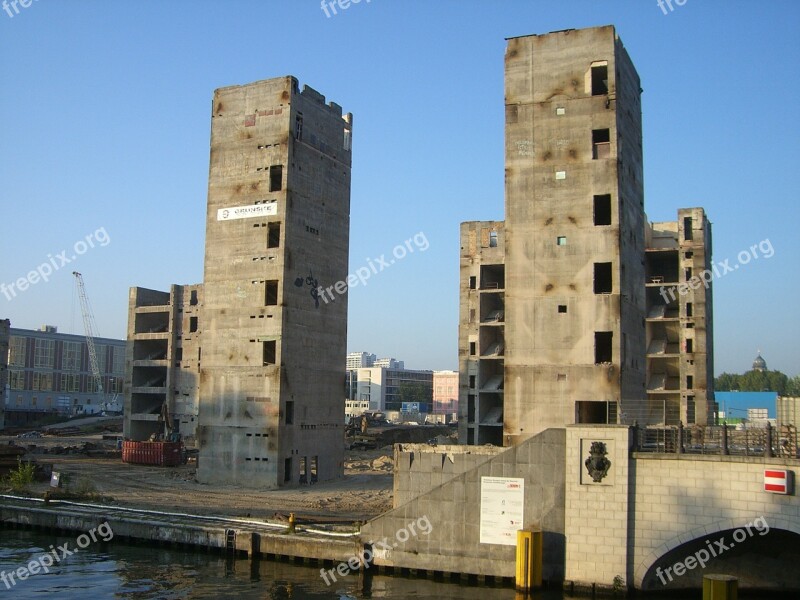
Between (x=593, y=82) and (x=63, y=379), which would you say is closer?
(x=593, y=82)

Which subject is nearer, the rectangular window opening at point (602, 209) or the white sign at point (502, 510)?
the white sign at point (502, 510)

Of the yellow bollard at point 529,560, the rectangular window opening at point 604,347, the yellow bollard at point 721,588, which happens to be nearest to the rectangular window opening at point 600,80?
the rectangular window opening at point 604,347

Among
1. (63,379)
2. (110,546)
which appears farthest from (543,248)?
(63,379)

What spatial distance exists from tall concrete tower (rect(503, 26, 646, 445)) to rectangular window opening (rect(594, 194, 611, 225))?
0.06 metres

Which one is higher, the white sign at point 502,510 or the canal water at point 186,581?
the white sign at point 502,510

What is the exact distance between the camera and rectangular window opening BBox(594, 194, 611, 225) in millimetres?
43156

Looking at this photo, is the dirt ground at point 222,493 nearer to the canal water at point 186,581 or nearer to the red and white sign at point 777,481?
the canal water at point 186,581

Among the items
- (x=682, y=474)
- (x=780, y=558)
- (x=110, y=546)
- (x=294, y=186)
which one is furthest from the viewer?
(x=294, y=186)

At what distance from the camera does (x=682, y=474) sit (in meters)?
28.4

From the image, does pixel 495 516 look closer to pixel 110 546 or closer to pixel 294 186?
pixel 110 546

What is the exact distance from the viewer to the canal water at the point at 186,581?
2943cm

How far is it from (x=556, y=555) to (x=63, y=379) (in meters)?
161

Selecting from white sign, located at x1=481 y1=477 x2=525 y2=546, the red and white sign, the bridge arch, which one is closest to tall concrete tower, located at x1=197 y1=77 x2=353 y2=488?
white sign, located at x1=481 y1=477 x2=525 y2=546

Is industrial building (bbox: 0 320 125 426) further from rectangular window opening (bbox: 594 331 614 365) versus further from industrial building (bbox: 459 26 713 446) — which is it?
rectangular window opening (bbox: 594 331 614 365)
